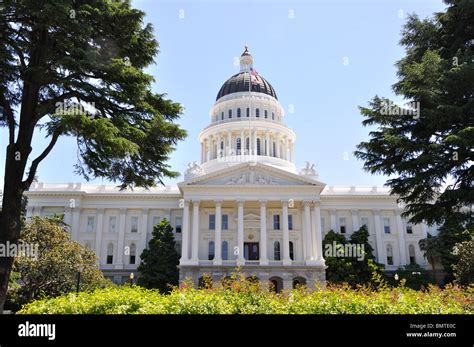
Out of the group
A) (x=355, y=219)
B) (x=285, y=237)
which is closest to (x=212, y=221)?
(x=285, y=237)

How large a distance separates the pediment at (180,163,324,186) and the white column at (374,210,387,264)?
41.6 feet

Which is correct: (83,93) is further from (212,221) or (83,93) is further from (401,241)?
(401,241)

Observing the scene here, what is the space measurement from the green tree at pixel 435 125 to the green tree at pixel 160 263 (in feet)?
111

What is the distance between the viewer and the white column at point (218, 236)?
4694 cm

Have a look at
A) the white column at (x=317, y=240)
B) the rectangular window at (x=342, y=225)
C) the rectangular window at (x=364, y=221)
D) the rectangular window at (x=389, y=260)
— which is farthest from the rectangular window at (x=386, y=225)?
the white column at (x=317, y=240)

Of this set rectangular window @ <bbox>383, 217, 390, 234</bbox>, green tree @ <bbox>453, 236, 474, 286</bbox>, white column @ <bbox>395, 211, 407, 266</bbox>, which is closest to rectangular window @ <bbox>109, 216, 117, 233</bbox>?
rectangular window @ <bbox>383, 217, 390, 234</bbox>

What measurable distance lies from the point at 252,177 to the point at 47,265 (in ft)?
79.9

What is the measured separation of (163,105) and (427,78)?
31.3 ft

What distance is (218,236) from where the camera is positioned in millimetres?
48062

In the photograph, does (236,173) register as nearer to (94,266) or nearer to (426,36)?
(94,266)

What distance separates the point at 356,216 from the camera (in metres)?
56.7

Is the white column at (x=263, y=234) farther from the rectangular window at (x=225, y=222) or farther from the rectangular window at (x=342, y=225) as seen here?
the rectangular window at (x=342, y=225)

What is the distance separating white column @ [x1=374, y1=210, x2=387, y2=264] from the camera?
55.6 metres
